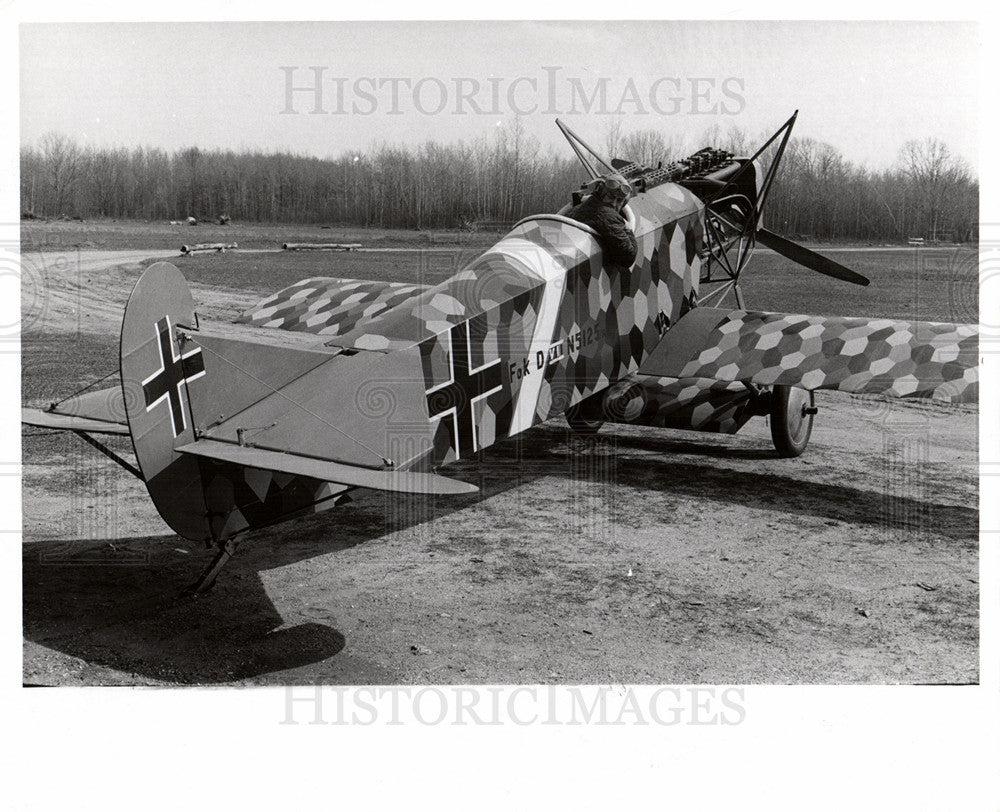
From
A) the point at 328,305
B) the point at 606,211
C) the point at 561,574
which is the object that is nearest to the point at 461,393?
the point at 561,574

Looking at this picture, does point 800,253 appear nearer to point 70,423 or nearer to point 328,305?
point 328,305

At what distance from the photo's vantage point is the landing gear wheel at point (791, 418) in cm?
955

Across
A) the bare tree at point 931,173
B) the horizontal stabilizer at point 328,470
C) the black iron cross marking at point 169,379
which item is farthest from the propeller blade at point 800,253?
the black iron cross marking at point 169,379

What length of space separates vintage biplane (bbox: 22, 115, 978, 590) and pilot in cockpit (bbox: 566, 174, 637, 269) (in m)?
0.10

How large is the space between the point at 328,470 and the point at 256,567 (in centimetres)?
218

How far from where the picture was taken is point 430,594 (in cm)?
622

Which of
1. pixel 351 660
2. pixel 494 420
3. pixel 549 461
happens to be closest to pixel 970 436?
pixel 549 461


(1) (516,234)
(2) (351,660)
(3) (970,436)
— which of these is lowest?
(2) (351,660)

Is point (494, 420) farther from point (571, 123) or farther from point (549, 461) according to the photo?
point (571, 123)

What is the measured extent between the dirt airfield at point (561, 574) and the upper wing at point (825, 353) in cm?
102

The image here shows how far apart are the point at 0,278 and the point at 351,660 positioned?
149 inches

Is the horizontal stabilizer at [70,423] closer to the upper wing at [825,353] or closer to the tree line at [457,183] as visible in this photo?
the tree line at [457,183]

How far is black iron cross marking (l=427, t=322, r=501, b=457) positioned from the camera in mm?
6566

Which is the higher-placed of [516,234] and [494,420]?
[516,234]
